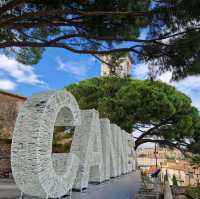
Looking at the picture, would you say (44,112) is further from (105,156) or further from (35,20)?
(35,20)

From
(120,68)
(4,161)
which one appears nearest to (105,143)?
(120,68)

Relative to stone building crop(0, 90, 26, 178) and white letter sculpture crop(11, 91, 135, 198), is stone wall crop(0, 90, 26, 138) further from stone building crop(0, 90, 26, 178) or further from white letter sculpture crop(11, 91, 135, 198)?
white letter sculpture crop(11, 91, 135, 198)

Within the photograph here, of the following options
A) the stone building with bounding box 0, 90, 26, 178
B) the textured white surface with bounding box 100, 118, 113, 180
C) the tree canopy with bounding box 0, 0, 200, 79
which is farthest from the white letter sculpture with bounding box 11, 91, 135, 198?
the stone building with bounding box 0, 90, 26, 178

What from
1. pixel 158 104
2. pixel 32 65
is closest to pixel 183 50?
pixel 32 65

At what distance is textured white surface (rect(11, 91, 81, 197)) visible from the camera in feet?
5.63

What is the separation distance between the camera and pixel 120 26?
13.3 ft

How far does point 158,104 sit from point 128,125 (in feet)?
4.20

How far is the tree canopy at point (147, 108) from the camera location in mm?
10406

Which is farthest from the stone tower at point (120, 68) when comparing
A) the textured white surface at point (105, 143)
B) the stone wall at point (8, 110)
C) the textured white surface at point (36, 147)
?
the stone wall at point (8, 110)

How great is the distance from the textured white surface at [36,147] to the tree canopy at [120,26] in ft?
6.06

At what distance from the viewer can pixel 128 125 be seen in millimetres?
10523

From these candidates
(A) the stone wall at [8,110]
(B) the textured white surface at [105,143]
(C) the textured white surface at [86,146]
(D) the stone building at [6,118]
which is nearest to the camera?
(C) the textured white surface at [86,146]

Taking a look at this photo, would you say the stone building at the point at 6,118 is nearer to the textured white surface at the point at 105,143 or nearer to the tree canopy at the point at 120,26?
the tree canopy at the point at 120,26

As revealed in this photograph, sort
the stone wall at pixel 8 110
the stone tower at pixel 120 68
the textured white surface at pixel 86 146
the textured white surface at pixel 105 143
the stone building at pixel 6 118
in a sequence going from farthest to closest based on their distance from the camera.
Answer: the stone wall at pixel 8 110 → the stone building at pixel 6 118 → the stone tower at pixel 120 68 → the textured white surface at pixel 105 143 → the textured white surface at pixel 86 146
